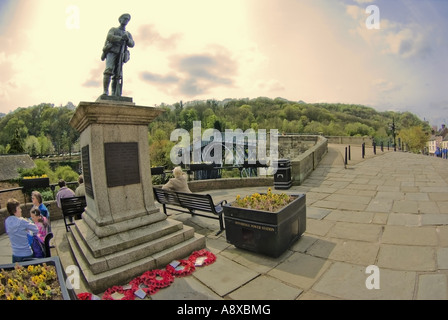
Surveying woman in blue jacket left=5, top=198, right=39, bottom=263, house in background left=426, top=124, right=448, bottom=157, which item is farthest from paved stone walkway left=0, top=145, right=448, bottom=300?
house in background left=426, top=124, right=448, bottom=157

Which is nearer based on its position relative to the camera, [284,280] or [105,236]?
[284,280]

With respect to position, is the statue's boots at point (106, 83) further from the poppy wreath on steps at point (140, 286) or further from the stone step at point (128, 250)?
the poppy wreath on steps at point (140, 286)

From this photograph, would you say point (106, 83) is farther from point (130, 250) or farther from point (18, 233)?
point (130, 250)

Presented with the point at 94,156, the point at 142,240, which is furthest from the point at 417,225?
the point at 94,156

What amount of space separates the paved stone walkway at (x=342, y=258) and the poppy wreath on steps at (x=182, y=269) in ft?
0.33

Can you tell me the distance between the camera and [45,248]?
3734 mm

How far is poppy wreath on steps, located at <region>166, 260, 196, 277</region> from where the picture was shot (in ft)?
11.5

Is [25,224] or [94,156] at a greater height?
[94,156]

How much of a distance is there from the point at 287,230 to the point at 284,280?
94cm

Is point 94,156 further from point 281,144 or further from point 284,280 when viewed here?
point 281,144

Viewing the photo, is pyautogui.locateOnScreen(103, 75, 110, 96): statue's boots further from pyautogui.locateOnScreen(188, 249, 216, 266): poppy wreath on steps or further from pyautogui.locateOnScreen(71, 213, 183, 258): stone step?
pyautogui.locateOnScreen(188, 249, 216, 266): poppy wreath on steps

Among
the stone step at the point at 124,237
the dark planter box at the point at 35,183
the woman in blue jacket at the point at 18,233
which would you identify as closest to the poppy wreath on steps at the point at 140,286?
the stone step at the point at 124,237

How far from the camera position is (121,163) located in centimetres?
427

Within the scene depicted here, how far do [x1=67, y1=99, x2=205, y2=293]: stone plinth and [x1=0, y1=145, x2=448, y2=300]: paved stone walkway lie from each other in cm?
45
